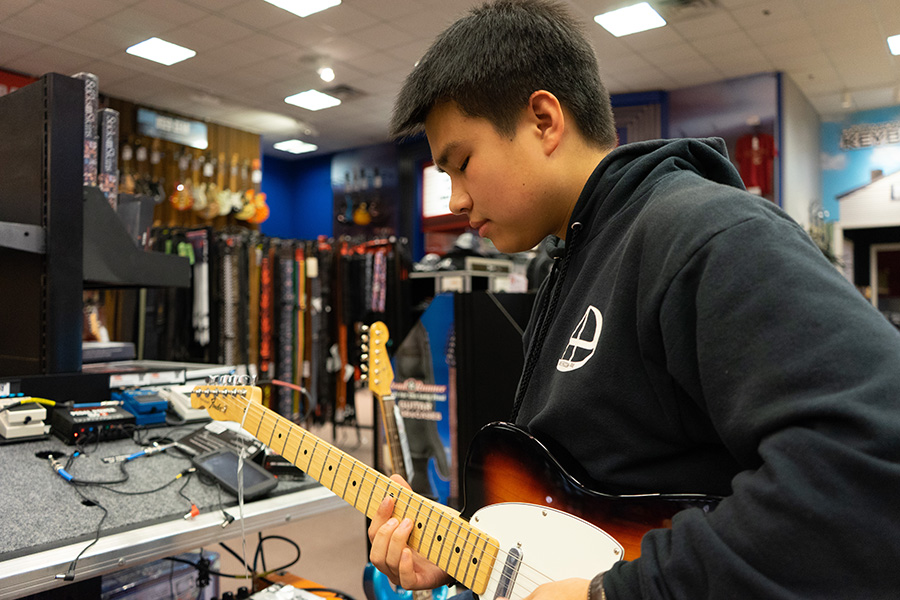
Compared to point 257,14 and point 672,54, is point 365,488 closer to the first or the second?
point 257,14

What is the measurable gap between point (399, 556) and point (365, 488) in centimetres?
16

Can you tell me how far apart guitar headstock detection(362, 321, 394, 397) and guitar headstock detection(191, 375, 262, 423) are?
819mm

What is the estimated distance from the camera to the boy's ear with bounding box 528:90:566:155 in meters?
0.88

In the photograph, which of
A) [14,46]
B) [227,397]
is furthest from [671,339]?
[14,46]

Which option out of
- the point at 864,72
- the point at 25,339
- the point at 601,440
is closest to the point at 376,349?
the point at 25,339

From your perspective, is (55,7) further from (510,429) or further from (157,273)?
(510,429)

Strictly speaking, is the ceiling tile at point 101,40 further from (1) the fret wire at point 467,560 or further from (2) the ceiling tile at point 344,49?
(1) the fret wire at point 467,560

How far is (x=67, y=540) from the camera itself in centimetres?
104

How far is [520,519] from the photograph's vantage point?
0.89m

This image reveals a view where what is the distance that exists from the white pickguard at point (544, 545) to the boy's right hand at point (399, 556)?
0.14m

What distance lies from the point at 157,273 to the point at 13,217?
1.27 feet

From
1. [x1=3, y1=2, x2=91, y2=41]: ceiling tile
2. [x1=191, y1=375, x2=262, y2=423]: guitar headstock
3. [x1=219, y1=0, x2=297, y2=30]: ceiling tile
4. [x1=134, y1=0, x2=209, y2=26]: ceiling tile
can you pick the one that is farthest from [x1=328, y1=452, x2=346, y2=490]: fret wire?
[x1=3, y1=2, x2=91, y2=41]: ceiling tile

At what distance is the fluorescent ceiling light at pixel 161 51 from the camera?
5507mm

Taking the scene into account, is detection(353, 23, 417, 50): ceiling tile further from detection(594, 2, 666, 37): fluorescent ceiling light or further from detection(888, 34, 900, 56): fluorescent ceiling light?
detection(888, 34, 900, 56): fluorescent ceiling light
